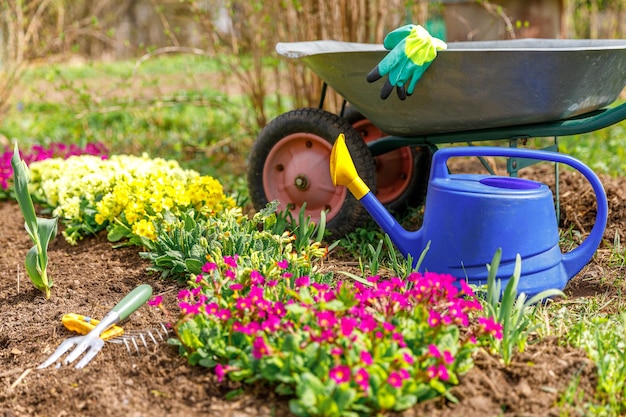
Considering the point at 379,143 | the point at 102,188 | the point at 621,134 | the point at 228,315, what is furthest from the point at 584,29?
the point at 228,315

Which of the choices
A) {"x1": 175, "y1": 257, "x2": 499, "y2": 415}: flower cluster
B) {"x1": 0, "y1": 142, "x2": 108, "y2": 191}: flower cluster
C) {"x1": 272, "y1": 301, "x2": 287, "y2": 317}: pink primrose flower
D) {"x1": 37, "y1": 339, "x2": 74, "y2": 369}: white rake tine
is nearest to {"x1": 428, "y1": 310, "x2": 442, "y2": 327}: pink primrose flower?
{"x1": 175, "y1": 257, "x2": 499, "y2": 415}: flower cluster

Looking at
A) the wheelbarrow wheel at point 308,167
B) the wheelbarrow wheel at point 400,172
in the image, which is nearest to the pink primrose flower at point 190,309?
the wheelbarrow wheel at point 308,167

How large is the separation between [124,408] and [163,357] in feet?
0.66

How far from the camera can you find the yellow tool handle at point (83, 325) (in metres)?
1.87

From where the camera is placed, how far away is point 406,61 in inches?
90.0

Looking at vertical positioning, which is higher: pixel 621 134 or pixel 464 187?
pixel 464 187

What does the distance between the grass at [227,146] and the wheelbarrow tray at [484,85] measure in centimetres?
50

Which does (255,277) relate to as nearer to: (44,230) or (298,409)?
(298,409)

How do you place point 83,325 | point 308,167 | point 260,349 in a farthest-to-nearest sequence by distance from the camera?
point 308,167 → point 83,325 → point 260,349

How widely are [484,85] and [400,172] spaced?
806 millimetres

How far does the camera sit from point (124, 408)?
1.56 meters

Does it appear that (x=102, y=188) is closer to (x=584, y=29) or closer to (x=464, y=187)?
(x=464, y=187)

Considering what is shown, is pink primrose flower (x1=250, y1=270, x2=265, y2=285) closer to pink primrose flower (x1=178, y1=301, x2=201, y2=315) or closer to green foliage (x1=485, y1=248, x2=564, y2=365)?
pink primrose flower (x1=178, y1=301, x2=201, y2=315)

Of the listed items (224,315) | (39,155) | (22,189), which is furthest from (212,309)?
(39,155)
